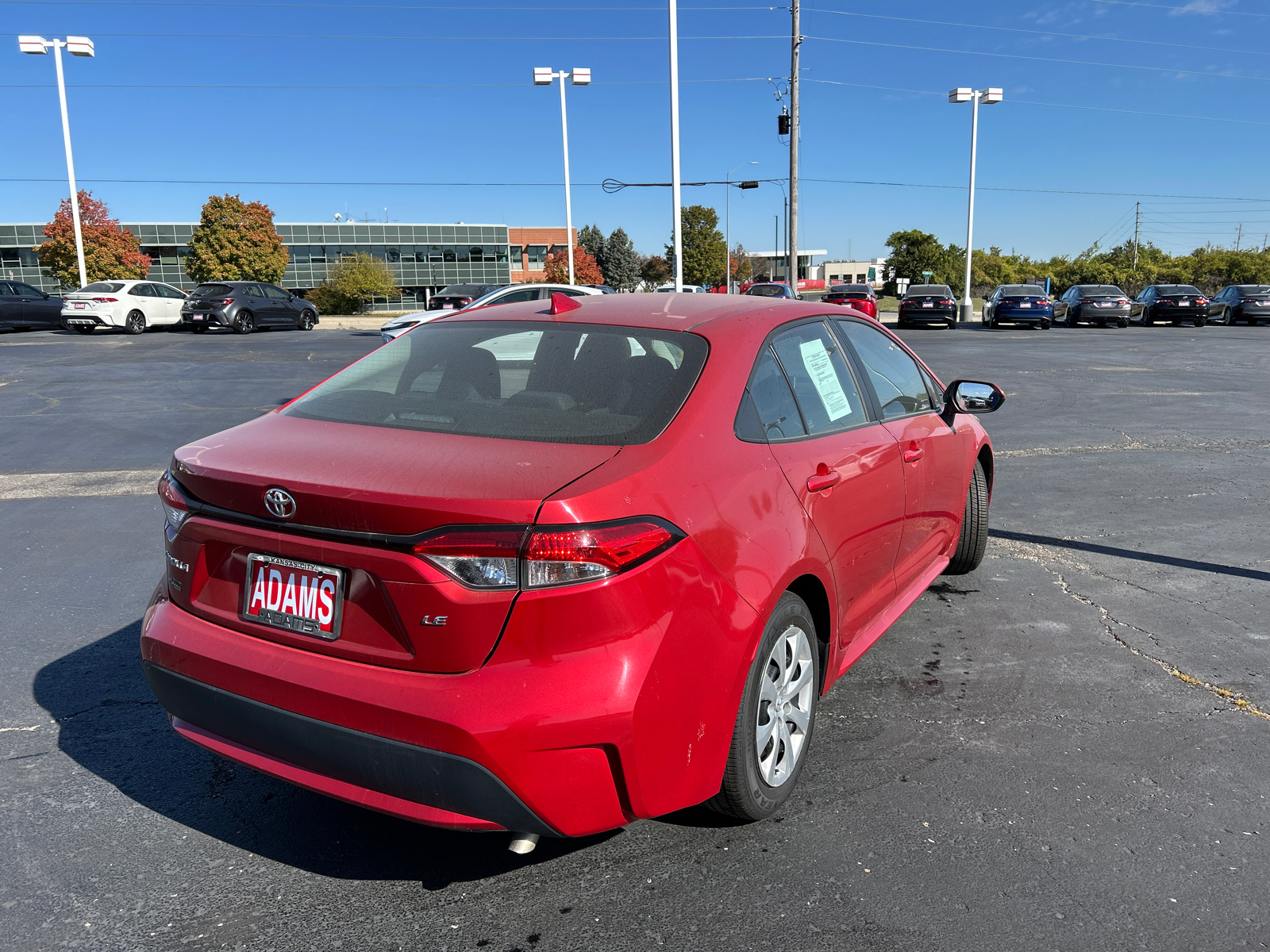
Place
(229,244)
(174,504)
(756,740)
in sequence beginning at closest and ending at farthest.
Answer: (174,504)
(756,740)
(229,244)

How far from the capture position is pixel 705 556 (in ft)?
8.17

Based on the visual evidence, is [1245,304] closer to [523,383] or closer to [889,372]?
[889,372]

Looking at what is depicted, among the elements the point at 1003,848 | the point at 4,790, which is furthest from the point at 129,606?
the point at 1003,848

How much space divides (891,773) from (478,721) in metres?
1.66

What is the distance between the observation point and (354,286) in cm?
7088

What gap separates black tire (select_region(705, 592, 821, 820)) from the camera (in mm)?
2711

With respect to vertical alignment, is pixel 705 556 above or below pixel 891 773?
above

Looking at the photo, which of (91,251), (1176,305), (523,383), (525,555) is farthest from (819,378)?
(91,251)

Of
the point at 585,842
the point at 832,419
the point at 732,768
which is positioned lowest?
the point at 585,842

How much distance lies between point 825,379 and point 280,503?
2018 millimetres

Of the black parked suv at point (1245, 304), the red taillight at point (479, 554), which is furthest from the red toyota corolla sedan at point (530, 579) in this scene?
the black parked suv at point (1245, 304)

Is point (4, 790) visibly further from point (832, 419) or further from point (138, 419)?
point (138, 419)

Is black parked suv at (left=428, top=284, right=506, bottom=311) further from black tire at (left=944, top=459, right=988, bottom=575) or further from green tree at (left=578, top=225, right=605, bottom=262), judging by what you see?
green tree at (left=578, top=225, right=605, bottom=262)

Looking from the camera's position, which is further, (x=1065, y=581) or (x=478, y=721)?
(x=1065, y=581)
